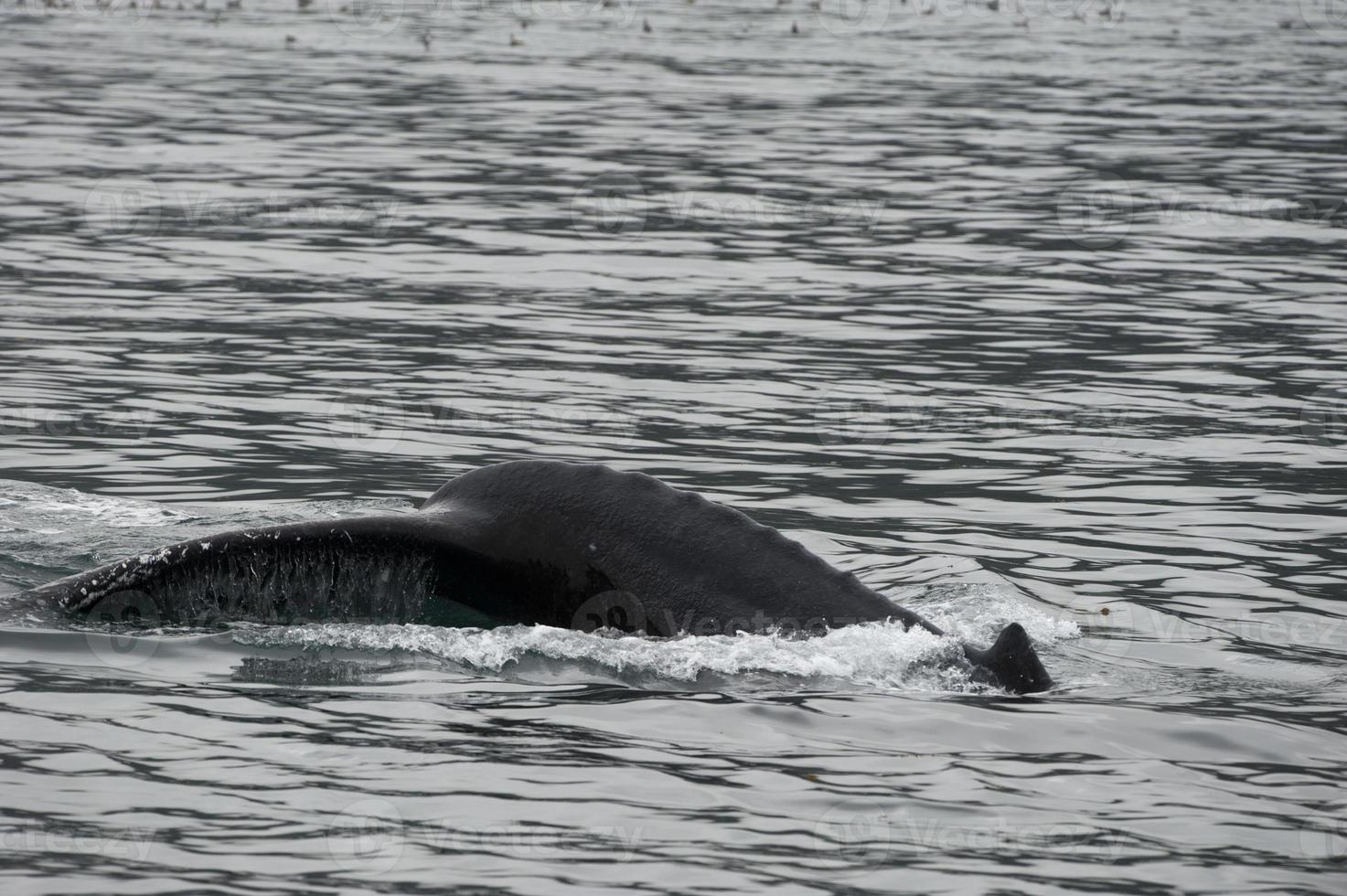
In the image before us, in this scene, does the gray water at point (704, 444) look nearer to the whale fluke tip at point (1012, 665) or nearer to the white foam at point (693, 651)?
the white foam at point (693, 651)

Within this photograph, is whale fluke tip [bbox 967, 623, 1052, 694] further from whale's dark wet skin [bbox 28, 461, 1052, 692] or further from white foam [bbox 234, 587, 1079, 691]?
white foam [bbox 234, 587, 1079, 691]

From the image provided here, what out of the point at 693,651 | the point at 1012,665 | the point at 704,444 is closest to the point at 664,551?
the point at 693,651

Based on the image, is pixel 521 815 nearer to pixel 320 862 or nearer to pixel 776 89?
pixel 320 862

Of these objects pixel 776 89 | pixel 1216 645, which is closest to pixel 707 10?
pixel 776 89

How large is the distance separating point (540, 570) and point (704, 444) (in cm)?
628

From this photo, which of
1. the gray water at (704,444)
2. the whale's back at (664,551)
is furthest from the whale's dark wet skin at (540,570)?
the gray water at (704,444)

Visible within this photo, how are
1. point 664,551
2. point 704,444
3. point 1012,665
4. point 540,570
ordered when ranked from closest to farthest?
point 664,551
point 540,570
point 1012,665
point 704,444

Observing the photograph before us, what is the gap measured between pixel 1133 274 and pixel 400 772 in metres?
15.1

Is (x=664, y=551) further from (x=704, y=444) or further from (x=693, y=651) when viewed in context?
(x=704, y=444)

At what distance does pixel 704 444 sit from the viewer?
14664mm

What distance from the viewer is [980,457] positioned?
14461mm

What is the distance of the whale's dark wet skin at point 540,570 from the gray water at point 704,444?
161 mm

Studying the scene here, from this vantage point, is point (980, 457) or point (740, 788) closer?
point (740, 788)

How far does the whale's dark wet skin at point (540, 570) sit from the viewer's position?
326 inches
